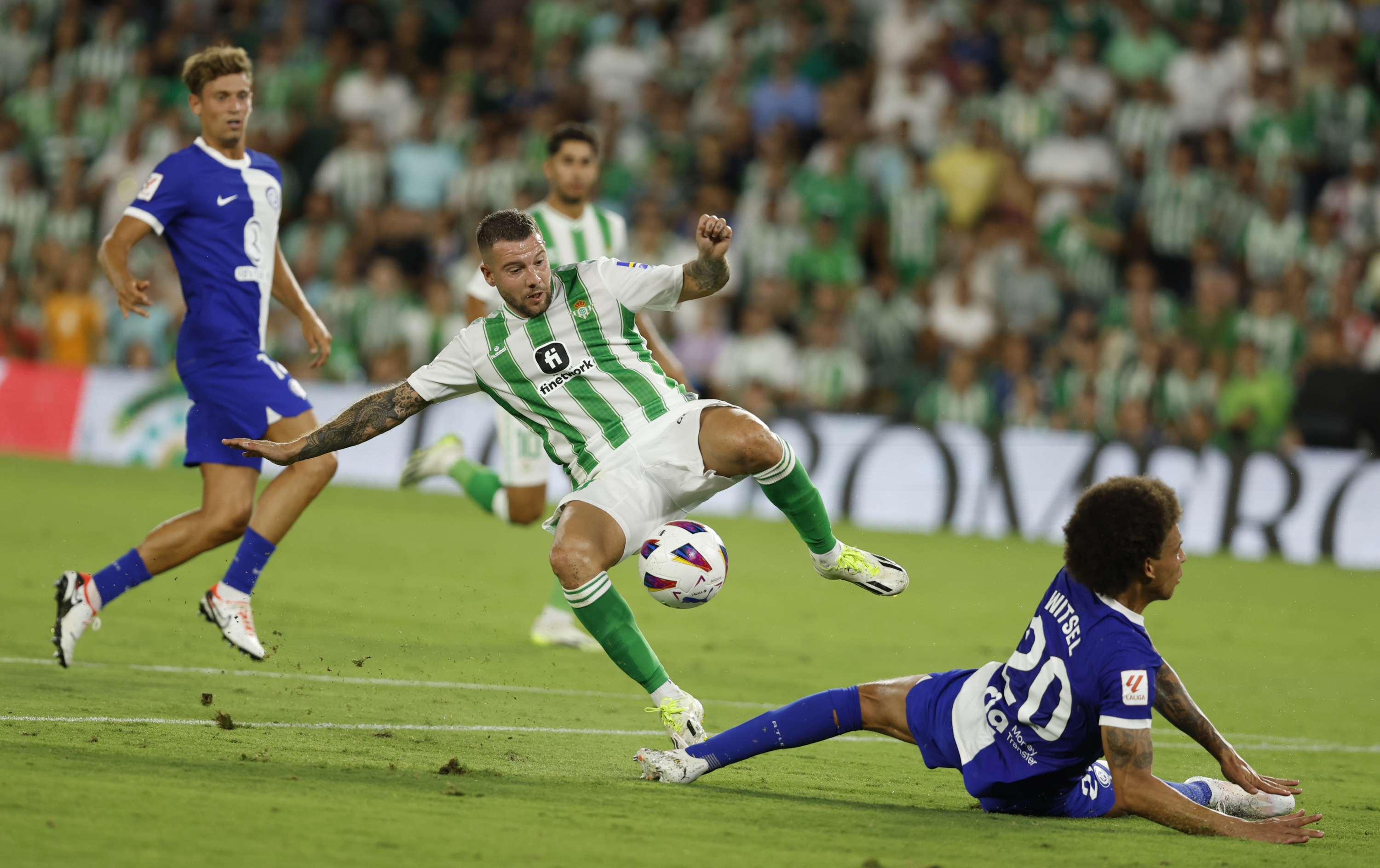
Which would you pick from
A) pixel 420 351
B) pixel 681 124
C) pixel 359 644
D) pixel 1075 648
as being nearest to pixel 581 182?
pixel 359 644

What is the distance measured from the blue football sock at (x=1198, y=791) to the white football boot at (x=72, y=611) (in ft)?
13.9

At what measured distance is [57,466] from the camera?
612 inches

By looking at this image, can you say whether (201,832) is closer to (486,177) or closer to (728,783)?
(728,783)

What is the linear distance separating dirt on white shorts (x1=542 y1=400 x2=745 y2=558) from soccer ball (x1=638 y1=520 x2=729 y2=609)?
0.60ft

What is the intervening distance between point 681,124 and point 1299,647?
34.1 feet

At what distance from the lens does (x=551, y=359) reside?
5965 mm

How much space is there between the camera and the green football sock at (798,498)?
5969mm

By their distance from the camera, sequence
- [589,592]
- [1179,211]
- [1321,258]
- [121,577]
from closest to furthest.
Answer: [589,592] < [121,577] < [1321,258] < [1179,211]

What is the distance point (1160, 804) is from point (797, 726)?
3.62 ft

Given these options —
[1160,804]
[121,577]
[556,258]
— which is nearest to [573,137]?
[556,258]

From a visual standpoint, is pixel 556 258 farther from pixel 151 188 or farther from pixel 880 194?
pixel 880 194

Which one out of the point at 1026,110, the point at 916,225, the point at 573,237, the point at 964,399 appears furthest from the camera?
the point at 1026,110

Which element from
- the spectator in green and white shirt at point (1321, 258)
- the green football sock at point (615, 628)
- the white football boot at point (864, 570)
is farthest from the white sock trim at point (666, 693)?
the spectator in green and white shirt at point (1321, 258)

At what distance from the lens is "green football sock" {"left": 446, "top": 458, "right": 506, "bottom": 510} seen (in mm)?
9008
